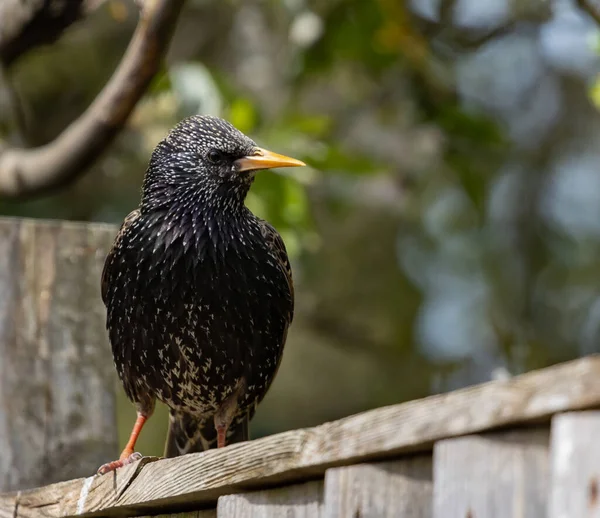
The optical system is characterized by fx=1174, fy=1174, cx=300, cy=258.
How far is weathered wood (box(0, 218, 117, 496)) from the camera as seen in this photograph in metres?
3.64

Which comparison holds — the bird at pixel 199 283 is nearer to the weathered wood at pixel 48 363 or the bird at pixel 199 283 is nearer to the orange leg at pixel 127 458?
the orange leg at pixel 127 458

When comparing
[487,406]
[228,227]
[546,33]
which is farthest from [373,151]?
[487,406]

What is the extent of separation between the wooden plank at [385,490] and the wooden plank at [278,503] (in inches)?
6.5

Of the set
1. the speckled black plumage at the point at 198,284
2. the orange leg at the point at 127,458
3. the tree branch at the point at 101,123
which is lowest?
the orange leg at the point at 127,458

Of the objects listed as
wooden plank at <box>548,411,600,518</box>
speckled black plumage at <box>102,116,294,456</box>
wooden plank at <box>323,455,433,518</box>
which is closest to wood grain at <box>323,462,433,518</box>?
wooden plank at <box>323,455,433,518</box>

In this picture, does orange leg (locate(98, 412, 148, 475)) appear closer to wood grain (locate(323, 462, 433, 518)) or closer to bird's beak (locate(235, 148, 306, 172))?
A: bird's beak (locate(235, 148, 306, 172))

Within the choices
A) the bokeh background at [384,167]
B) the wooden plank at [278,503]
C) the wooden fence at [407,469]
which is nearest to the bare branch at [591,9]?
the bokeh background at [384,167]

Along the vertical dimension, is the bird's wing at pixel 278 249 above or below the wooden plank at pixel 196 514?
above

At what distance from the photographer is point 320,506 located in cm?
223

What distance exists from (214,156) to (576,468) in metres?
2.44

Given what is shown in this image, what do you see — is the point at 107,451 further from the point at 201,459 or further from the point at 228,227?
the point at 201,459

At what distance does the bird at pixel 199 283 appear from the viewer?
12.1 feet

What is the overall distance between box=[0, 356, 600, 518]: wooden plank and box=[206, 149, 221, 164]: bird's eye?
1236 mm

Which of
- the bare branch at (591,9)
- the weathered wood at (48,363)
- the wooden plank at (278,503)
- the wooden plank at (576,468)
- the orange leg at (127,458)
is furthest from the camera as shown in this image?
the bare branch at (591,9)
